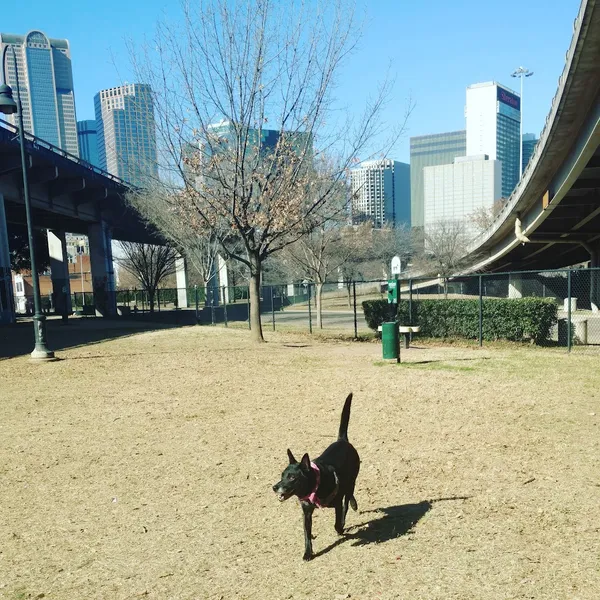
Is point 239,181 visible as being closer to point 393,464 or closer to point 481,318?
point 481,318

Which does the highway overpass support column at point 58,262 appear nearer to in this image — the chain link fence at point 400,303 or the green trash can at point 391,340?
the chain link fence at point 400,303

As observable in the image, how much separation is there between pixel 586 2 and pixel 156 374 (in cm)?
1228

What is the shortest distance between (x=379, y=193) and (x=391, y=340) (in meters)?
42.5

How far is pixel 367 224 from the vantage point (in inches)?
1607

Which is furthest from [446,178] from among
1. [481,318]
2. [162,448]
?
[162,448]

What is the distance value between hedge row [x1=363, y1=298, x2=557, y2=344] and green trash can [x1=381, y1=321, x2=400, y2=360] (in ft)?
5.20

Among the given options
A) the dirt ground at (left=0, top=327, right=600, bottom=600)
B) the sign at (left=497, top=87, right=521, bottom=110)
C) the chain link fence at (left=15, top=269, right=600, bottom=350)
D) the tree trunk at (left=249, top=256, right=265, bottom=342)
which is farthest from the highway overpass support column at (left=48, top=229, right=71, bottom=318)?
the sign at (left=497, top=87, right=521, bottom=110)

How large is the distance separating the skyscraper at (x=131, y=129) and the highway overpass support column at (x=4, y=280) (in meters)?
11.4

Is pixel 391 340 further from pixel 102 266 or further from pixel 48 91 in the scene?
pixel 102 266

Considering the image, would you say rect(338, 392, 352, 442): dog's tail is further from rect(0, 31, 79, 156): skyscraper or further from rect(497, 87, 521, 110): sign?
rect(497, 87, 521, 110): sign

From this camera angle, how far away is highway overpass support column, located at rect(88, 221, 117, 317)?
131 ft

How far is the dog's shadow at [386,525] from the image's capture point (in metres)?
3.95

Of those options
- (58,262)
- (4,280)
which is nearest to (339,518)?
(4,280)

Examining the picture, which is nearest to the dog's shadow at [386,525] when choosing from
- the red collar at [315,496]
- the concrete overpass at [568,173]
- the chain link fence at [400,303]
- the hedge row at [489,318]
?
the red collar at [315,496]
